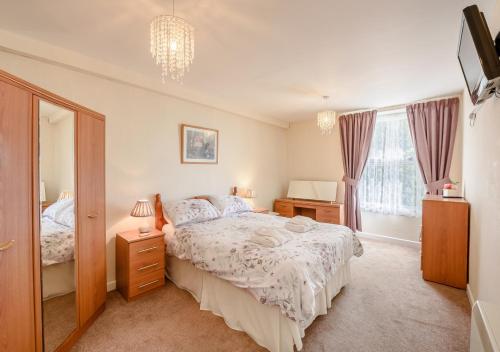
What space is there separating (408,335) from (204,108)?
3696mm

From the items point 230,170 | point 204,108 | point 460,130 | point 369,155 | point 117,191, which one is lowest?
point 117,191

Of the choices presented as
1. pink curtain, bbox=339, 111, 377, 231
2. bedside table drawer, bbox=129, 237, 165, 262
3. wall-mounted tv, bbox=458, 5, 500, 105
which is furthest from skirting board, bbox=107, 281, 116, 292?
pink curtain, bbox=339, 111, 377, 231

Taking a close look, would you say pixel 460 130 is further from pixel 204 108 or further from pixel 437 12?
pixel 204 108

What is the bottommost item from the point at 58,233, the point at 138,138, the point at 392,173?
the point at 58,233

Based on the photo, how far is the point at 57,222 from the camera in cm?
166

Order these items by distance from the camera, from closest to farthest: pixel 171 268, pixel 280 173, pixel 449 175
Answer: pixel 171 268 < pixel 449 175 < pixel 280 173

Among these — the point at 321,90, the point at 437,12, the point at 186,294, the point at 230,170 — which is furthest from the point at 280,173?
the point at 437,12

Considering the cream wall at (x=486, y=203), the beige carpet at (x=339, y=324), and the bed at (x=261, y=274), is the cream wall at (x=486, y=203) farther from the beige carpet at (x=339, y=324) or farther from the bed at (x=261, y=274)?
the bed at (x=261, y=274)

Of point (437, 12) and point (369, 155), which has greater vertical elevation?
point (437, 12)

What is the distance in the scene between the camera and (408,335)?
6.23 feet

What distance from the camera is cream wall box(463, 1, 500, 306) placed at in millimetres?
1558

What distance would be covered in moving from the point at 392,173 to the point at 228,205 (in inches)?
126

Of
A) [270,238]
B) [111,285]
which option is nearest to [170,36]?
[270,238]

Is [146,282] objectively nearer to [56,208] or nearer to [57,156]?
[56,208]
